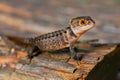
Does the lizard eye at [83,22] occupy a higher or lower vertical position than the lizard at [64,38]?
higher

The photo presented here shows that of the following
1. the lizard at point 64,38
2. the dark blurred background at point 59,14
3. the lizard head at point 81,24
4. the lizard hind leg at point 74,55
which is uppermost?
the lizard head at point 81,24

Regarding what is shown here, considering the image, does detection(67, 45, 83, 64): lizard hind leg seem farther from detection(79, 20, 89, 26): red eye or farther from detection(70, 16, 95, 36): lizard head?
detection(79, 20, 89, 26): red eye

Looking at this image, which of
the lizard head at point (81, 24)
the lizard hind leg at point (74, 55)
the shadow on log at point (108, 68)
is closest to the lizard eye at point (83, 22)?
the lizard head at point (81, 24)

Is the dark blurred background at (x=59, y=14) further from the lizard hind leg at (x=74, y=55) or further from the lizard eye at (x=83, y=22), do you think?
the lizard eye at (x=83, y=22)

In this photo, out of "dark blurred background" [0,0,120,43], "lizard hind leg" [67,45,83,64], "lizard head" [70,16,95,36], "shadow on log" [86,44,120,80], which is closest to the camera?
"shadow on log" [86,44,120,80]

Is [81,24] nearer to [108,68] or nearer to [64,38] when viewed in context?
[64,38]

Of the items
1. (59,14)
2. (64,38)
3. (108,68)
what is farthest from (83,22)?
(59,14)

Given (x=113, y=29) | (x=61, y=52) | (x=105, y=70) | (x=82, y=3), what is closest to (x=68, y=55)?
(x=61, y=52)

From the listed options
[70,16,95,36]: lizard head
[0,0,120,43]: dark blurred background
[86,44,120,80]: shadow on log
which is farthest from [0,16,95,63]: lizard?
[0,0,120,43]: dark blurred background
